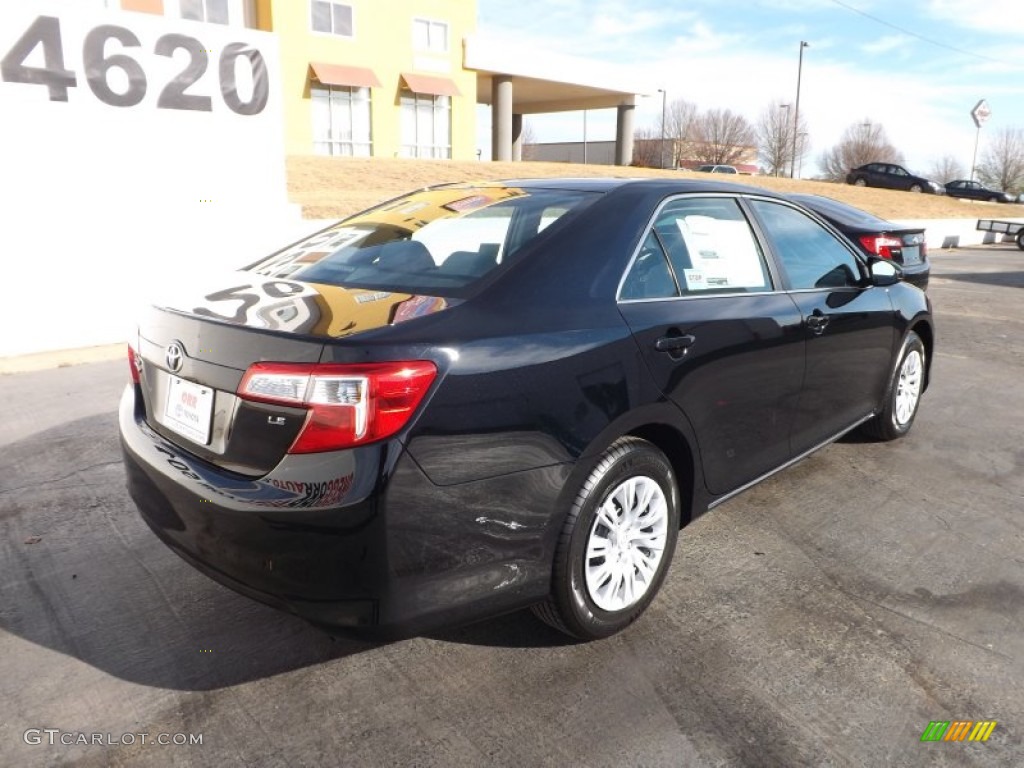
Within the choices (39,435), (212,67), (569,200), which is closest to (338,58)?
(212,67)

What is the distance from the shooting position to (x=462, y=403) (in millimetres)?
2291

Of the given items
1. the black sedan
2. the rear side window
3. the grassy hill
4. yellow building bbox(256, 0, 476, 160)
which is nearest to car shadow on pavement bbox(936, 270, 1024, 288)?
the grassy hill

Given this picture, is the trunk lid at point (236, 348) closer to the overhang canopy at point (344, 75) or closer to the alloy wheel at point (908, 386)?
the alloy wheel at point (908, 386)

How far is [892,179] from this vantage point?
4409 centimetres

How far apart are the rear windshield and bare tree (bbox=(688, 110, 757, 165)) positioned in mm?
73500

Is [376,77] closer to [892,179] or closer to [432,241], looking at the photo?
[892,179]

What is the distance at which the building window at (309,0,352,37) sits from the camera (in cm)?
2959

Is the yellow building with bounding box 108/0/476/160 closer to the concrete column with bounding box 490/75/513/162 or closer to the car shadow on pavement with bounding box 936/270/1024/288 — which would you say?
the concrete column with bounding box 490/75/513/162

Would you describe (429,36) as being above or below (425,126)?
above

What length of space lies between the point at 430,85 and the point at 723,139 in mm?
47965

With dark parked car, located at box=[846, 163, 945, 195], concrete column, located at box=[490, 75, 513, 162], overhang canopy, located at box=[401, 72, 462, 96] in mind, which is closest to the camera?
overhang canopy, located at box=[401, 72, 462, 96]

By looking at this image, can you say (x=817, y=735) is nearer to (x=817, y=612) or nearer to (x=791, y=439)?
(x=817, y=612)

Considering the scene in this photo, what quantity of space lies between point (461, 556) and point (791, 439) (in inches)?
81.4

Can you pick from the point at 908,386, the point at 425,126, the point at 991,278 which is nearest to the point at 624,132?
the point at 425,126
